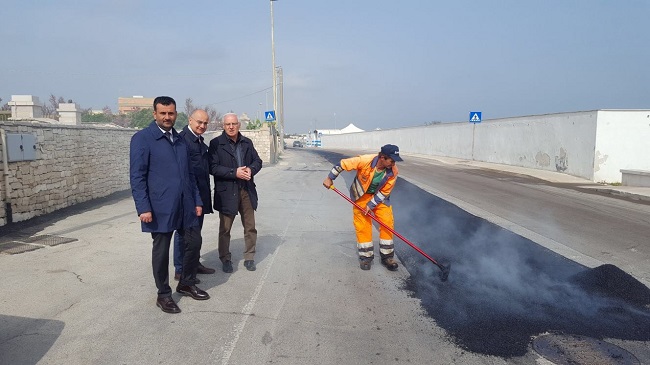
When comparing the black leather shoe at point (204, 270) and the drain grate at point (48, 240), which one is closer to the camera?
the black leather shoe at point (204, 270)

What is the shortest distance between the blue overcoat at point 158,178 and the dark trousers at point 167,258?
0.46ft

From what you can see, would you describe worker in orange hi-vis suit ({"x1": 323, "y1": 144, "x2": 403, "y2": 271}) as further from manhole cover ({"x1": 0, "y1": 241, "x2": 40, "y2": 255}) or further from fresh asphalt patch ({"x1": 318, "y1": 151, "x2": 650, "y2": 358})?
manhole cover ({"x1": 0, "y1": 241, "x2": 40, "y2": 255})

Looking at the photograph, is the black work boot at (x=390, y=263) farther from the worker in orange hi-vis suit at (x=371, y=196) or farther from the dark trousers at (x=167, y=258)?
the dark trousers at (x=167, y=258)

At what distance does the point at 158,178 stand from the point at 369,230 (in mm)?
2607

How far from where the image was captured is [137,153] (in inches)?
150

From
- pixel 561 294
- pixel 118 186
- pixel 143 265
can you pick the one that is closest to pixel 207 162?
pixel 143 265

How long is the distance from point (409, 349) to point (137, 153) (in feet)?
8.93

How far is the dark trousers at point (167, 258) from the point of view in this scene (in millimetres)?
3955

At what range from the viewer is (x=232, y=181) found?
5.11 metres

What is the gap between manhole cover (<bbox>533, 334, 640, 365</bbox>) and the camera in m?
3.22

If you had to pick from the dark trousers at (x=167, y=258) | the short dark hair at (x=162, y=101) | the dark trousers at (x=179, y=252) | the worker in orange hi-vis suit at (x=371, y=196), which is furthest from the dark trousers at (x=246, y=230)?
the short dark hair at (x=162, y=101)

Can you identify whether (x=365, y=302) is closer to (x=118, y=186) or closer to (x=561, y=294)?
(x=561, y=294)

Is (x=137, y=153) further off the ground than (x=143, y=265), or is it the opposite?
(x=137, y=153)

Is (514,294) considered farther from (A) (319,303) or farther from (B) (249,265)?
(B) (249,265)
